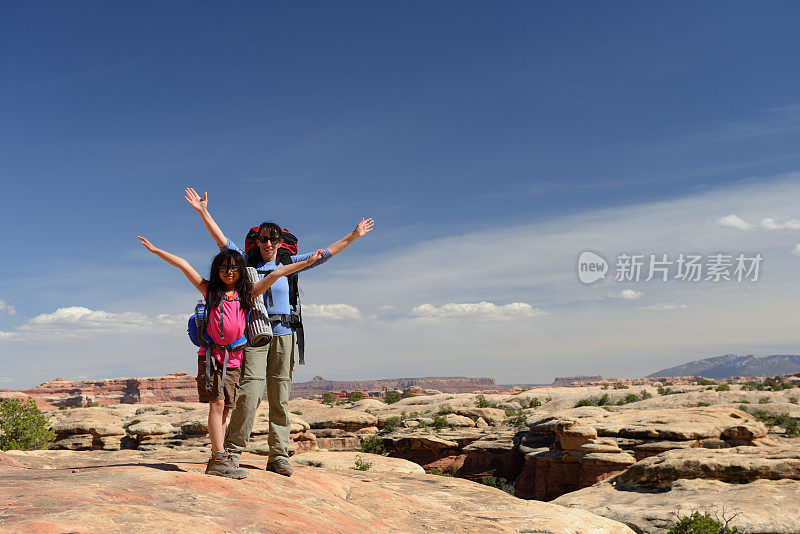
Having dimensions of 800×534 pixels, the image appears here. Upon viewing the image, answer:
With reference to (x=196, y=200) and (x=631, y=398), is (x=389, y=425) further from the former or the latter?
(x=196, y=200)

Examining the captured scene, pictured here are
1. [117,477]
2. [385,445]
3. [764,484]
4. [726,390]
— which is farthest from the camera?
[726,390]

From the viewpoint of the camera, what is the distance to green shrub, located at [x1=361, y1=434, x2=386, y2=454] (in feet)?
106

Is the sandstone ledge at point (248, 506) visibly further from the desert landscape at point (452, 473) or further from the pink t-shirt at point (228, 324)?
the pink t-shirt at point (228, 324)

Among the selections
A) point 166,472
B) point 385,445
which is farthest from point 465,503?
point 385,445

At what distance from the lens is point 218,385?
5.79m

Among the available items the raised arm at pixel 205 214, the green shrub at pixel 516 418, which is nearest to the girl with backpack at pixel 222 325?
the raised arm at pixel 205 214

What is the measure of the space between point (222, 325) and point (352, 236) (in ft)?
5.92

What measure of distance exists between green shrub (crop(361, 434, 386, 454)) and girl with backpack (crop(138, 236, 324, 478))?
27545 millimetres

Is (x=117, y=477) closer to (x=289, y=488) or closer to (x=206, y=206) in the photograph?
(x=289, y=488)

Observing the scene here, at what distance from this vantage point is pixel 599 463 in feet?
77.5

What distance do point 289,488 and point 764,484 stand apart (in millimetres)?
13901

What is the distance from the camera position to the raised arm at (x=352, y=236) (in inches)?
252

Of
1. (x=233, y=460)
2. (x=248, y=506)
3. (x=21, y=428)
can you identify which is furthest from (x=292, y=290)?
(x=21, y=428)

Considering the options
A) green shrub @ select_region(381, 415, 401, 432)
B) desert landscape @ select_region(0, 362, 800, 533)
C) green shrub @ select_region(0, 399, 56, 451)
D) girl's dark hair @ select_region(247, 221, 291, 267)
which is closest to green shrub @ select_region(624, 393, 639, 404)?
A: desert landscape @ select_region(0, 362, 800, 533)
